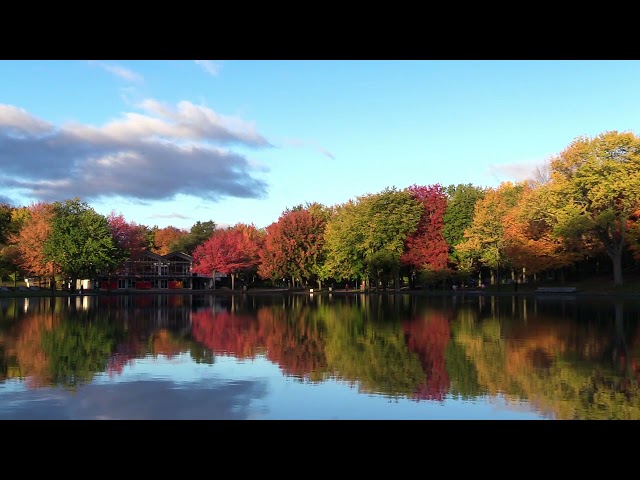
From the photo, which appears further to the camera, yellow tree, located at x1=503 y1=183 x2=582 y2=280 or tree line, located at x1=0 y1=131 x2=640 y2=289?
yellow tree, located at x1=503 y1=183 x2=582 y2=280

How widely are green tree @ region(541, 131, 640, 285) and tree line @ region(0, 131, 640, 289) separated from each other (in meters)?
0.09

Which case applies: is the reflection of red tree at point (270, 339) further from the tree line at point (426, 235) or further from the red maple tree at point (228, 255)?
the red maple tree at point (228, 255)

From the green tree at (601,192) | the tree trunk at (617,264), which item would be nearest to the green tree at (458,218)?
the green tree at (601,192)

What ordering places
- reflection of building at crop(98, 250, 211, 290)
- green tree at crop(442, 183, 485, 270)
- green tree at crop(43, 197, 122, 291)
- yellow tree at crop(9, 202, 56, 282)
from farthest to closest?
reflection of building at crop(98, 250, 211, 290) → yellow tree at crop(9, 202, 56, 282) → green tree at crop(43, 197, 122, 291) → green tree at crop(442, 183, 485, 270)

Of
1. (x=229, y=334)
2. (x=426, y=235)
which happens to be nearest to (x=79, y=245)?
(x=426, y=235)

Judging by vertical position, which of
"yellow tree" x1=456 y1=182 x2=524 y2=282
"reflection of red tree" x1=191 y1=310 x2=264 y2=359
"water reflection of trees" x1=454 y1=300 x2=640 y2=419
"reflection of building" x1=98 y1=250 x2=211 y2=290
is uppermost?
"yellow tree" x1=456 y1=182 x2=524 y2=282

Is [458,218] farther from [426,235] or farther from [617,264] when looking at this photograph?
[617,264]

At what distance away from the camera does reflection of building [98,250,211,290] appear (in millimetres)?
98000

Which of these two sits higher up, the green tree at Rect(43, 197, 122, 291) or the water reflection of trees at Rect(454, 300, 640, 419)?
the green tree at Rect(43, 197, 122, 291)

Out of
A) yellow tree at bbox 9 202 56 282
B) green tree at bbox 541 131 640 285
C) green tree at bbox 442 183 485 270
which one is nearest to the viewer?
green tree at bbox 541 131 640 285

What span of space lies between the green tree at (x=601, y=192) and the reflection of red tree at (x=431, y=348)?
77.0 ft

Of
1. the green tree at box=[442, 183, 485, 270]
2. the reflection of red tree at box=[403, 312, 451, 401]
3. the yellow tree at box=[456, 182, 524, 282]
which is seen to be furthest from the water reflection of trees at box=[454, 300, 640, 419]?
the green tree at box=[442, 183, 485, 270]

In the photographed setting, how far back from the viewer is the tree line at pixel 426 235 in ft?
163

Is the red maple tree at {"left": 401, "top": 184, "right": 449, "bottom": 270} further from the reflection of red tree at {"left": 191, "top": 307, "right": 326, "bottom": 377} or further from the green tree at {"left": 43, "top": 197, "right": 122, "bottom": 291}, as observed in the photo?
the reflection of red tree at {"left": 191, "top": 307, "right": 326, "bottom": 377}
